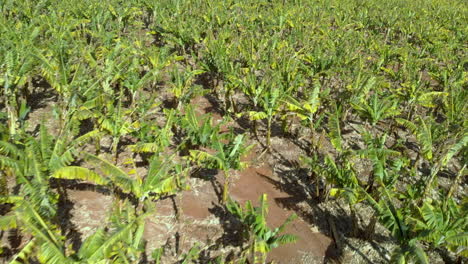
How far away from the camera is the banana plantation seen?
619cm

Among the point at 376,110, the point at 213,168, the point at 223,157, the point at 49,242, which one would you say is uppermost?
the point at 49,242

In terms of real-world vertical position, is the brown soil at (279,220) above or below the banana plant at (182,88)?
below

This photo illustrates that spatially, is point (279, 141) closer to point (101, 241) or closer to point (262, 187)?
point (262, 187)

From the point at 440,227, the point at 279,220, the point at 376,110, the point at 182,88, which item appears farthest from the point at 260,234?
the point at 182,88

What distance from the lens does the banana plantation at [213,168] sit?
6.19 metres

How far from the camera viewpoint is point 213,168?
8.59 m

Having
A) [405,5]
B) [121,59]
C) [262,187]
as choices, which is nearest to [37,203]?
[262,187]

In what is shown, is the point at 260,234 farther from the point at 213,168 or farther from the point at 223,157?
the point at 213,168

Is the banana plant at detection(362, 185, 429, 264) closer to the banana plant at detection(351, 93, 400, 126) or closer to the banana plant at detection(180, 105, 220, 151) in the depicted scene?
the banana plant at detection(351, 93, 400, 126)

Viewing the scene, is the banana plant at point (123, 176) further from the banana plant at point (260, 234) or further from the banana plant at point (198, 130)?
the banana plant at point (260, 234)

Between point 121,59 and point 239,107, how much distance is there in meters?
5.06

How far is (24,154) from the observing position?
6.16 metres

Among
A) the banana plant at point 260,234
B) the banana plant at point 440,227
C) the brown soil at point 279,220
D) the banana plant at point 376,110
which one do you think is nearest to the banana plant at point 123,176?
the banana plant at point 260,234

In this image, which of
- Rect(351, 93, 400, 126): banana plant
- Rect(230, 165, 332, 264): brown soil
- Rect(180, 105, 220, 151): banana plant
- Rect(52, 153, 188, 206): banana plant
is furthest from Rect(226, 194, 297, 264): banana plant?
Rect(351, 93, 400, 126): banana plant
